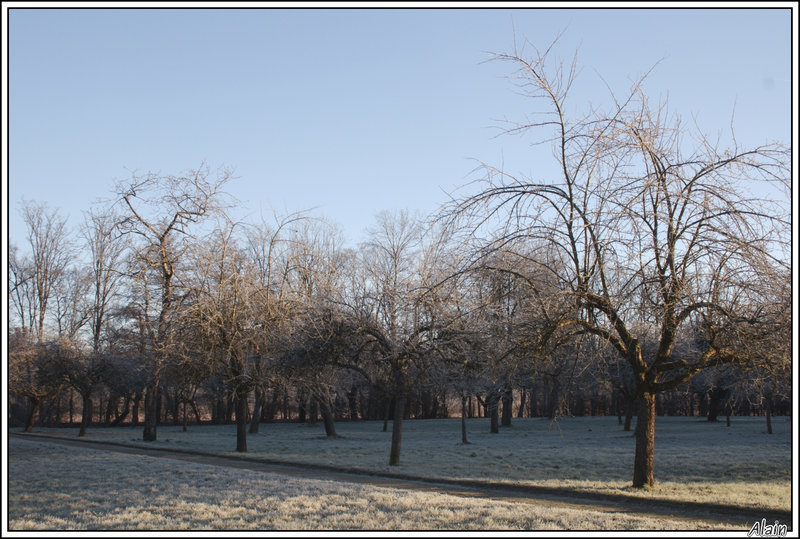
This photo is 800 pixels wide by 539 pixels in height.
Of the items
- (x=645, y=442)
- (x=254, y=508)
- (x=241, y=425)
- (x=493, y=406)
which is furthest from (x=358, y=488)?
(x=493, y=406)

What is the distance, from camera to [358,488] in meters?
10.9

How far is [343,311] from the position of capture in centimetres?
1662

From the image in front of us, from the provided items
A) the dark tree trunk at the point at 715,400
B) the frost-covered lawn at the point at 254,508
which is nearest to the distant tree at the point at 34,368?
the frost-covered lawn at the point at 254,508

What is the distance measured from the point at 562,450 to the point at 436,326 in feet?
27.8

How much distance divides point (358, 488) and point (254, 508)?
7.65ft

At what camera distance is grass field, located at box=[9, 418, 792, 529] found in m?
8.15

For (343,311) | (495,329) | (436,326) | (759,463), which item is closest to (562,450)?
(759,463)

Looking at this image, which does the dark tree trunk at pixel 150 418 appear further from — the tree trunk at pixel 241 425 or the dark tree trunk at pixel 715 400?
the dark tree trunk at pixel 715 400

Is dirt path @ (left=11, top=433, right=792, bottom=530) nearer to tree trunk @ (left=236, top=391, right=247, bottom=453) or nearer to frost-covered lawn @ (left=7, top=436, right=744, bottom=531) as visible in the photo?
frost-covered lawn @ (left=7, top=436, right=744, bottom=531)

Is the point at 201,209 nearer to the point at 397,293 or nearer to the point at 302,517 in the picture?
the point at 397,293

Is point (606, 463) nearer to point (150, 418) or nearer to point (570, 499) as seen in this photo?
point (570, 499)

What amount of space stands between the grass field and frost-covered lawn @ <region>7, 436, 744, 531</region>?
0.07 feet

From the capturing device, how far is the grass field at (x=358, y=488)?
815 centimetres

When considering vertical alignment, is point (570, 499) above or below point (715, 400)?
above
